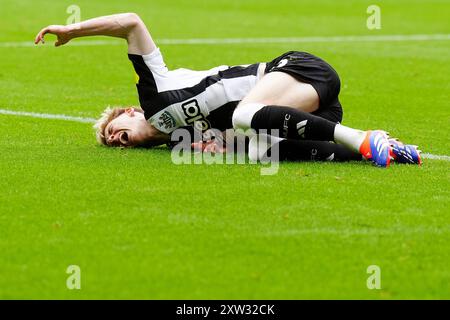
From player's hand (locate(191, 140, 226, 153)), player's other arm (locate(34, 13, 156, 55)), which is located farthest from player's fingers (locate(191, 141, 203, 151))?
player's other arm (locate(34, 13, 156, 55))

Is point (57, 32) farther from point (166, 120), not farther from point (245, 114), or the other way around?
point (245, 114)

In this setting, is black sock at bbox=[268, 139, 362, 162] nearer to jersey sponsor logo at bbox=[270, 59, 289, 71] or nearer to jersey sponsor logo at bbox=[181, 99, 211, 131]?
jersey sponsor logo at bbox=[270, 59, 289, 71]

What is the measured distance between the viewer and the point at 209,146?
909 centimetres

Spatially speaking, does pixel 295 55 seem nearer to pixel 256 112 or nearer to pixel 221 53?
pixel 256 112

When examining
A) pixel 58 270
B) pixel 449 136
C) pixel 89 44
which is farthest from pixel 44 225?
pixel 89 44

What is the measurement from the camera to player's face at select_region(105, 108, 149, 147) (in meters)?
9.31

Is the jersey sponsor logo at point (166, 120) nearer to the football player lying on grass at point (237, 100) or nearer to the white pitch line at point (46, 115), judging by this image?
the football player lying on grass at point (237, 100)

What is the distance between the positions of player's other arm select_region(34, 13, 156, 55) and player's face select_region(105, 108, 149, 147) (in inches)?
24.8

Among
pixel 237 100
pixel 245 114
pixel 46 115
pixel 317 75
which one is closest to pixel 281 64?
pixel 317 75

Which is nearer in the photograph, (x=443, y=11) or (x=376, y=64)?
(x=376, y=64)

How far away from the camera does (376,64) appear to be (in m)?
16.5

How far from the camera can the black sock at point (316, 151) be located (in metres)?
8.74

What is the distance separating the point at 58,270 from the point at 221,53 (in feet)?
40.0

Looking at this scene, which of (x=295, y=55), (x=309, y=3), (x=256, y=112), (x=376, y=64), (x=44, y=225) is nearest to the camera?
(x=44, y=225)
